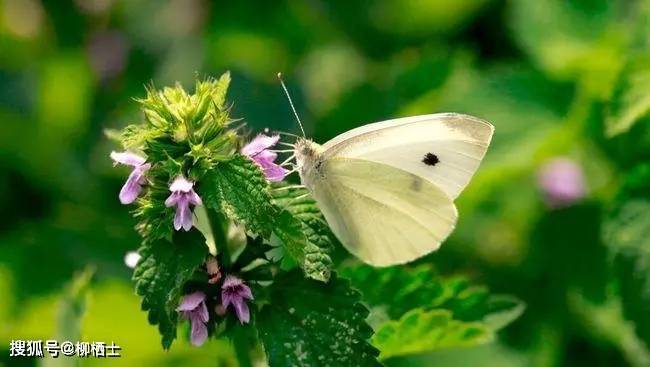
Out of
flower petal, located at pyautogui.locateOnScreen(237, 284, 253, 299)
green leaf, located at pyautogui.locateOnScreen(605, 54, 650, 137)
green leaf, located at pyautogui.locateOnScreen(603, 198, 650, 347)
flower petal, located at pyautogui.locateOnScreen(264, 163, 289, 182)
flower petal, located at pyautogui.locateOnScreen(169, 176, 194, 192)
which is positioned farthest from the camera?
green leaf, located at pyautogui.locateOnScreen(605, 54, 650, 137)

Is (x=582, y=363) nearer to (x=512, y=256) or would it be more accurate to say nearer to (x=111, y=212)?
(x=512, y=256)

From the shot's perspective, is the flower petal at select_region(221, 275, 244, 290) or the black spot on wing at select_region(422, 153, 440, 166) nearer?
the flower petal at select_region(221, 275, 244, 290)

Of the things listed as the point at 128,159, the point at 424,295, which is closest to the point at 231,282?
the point at 128,159

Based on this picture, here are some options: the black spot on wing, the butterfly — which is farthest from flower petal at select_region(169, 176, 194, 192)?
the black spot on wing

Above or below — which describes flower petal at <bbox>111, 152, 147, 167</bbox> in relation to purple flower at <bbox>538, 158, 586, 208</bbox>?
below

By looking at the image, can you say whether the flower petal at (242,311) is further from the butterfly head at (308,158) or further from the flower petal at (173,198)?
the butterfly head at (308,158)

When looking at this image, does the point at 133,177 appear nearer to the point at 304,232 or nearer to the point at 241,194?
the point at 241,194

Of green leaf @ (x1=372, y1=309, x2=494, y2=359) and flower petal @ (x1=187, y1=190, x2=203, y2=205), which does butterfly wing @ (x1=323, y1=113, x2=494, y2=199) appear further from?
flower petal @ (x1=187, y1=190, x2=203, y2=205)
